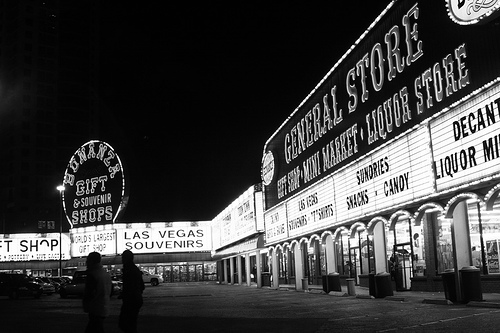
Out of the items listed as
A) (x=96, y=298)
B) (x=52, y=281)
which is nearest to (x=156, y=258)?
(x=52, y=281)

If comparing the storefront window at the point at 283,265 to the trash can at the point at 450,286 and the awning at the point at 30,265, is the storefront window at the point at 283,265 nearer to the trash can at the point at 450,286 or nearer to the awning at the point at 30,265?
the trash can at the point at 450,286

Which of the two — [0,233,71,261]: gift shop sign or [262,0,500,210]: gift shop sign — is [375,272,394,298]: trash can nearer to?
[262,0,500,210]: gift shop sign

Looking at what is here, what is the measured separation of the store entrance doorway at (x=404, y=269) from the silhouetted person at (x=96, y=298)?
2038cm

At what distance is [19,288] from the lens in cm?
4028

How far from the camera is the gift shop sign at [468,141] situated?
55.9 ft

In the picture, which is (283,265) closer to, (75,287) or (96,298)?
(75,287)

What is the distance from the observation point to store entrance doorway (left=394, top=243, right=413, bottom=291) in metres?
28.2

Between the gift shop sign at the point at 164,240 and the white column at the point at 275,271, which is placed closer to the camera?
the white column at the point at 275,271

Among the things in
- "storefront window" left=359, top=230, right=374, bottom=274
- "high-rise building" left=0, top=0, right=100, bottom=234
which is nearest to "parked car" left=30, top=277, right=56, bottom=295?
"storefront window" left=359, top=230, right=374, bottom=274

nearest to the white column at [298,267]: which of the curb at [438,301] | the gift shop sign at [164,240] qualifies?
the curb at [438,301]

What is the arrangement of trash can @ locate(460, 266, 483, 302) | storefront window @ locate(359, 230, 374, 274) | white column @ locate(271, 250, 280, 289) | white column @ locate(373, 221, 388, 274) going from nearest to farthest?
trash can @ locate(460, 266, 483, 302), white column @ locate(373, 221, 388, 274), storefront window @ locate(359, 230, 374, 274), white column @ locate(271, 250, 280, 289)

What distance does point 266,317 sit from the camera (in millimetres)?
18359

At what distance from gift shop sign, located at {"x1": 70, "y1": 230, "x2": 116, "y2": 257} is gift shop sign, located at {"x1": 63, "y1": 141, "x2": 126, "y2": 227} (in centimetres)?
112

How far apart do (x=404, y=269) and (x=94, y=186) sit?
1642 inches
